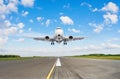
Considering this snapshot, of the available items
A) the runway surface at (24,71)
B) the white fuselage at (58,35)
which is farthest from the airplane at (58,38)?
the runway surface at (24,71)

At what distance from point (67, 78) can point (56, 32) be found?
154 ft

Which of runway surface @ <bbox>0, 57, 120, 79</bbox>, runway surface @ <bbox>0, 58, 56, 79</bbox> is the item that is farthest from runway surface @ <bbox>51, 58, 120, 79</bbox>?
runway surface @ <bbox>0, 58, 56, 79</bbox>

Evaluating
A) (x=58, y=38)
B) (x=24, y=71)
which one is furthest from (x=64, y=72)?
(x=58, y=38)

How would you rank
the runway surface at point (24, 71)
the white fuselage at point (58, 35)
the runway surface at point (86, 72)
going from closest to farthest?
the runway surface at point (86, 72) → the runway surface at point (24, 71) → the white fuselage at point (58, 35)

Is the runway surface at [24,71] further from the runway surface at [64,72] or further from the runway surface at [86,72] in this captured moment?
the runway surface at [86,72]

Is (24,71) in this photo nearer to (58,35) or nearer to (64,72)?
(64,72)

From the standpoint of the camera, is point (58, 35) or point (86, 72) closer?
point (86, 72)

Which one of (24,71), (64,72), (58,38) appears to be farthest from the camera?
(58,38)

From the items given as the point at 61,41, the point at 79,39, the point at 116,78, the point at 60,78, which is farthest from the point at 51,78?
the point at 79,39

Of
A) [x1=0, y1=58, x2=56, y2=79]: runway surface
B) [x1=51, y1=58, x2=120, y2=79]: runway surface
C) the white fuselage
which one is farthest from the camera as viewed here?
the white fuselage

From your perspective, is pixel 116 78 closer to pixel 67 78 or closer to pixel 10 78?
pixel 67 78

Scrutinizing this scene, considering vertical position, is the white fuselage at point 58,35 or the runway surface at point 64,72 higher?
the white fuselage at point 58,35

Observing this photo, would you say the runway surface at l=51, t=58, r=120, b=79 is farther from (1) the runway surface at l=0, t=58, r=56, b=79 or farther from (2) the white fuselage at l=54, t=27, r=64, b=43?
(2) the white fuselage at l=54, t=27, r=64, b=43

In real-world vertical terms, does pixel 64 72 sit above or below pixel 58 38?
below
